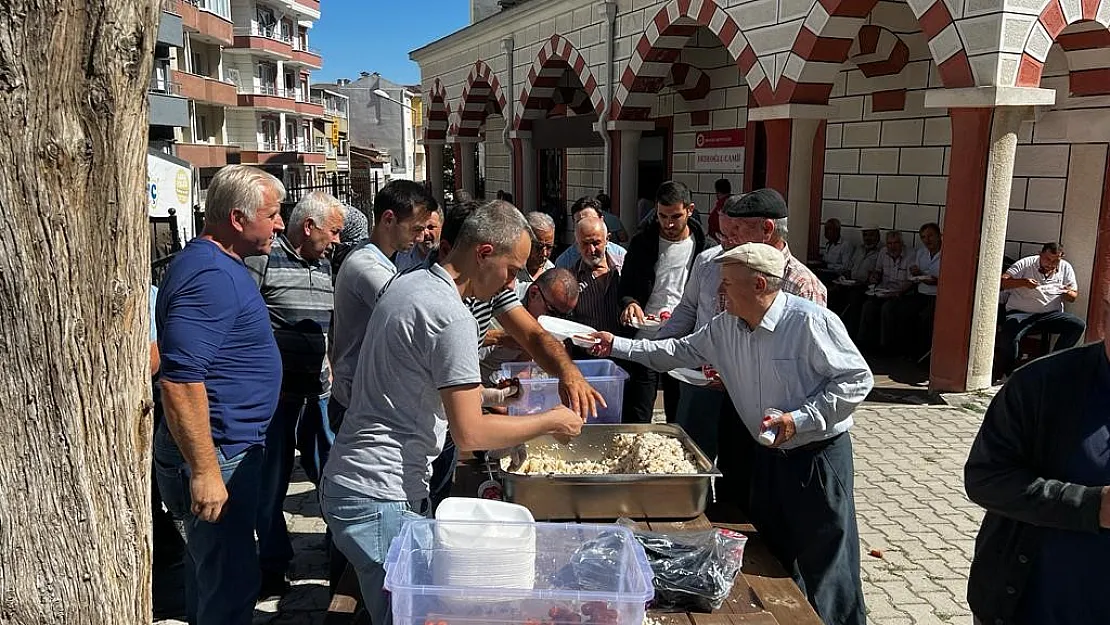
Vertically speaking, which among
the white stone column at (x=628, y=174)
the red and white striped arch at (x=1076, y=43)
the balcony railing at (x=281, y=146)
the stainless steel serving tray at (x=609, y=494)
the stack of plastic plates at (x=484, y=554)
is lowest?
the stainless steel serving tray at (x=609, y=494)

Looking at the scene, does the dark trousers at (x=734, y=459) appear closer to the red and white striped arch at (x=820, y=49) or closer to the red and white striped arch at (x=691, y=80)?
the red and white striped arch at (x=820, y=49)

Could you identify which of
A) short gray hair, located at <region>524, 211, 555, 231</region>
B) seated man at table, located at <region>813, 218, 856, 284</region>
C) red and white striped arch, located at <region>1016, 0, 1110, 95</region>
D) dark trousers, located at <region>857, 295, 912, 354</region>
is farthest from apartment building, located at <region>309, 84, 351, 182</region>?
short gray hair, located at <region>524, 211, 555, 231</region>

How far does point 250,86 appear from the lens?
42.4 metres

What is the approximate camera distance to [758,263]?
2.72 meters

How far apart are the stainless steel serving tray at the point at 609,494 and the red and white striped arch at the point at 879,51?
817 cm

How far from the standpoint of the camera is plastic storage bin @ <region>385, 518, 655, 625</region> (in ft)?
5.90

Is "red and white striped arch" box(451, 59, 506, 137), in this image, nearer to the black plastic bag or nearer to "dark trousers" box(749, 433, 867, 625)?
"dark trousers" box(749, 433, 867, 625)

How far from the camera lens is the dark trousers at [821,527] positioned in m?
2.77

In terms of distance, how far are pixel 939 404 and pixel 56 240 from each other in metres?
7.23

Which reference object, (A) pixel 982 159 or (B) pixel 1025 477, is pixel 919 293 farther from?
(B) pixel 1025 477

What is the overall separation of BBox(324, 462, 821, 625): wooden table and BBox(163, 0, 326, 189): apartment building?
1287 inches

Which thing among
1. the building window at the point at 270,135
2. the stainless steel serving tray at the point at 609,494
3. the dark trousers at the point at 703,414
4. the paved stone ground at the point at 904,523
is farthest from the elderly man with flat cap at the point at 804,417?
the building window at the point at 270,135

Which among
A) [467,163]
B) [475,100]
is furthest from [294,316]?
[467,163]

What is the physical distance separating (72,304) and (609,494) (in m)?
1.79
